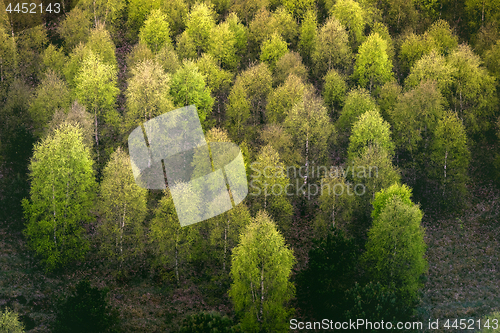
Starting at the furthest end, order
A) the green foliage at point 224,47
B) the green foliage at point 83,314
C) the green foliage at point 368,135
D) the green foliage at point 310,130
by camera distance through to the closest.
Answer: the green foliage at point 224,47 < the green foliage at point 310,130 < the green foliage at point 368,135 < the green foliage at point 83,314

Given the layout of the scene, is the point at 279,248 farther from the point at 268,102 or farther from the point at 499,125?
the point at 499,125

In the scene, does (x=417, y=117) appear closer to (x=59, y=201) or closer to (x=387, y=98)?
(x=387, y=98)

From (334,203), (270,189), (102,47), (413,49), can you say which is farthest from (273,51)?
(334,203)

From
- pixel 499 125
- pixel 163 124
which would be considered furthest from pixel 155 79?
pixel 499 125

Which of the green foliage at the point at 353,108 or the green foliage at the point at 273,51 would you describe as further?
the green foliage at the point at 273,51

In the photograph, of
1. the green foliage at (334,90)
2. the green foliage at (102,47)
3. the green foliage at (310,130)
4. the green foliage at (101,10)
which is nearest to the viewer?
the green foliage at (310,130)

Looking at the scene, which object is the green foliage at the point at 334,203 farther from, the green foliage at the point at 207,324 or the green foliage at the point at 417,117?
the green foliage at the point at 207,324

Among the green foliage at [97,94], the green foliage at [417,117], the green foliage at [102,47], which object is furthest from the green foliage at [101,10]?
the green foliage at [417,117]
